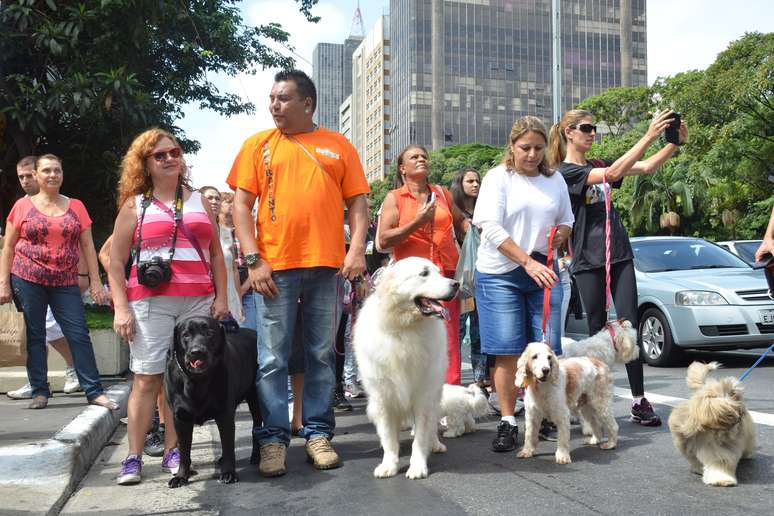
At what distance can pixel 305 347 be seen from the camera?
5125 mm

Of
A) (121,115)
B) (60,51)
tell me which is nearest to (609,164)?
(60,51)

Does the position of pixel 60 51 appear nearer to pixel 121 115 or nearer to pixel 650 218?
pixel 121 115

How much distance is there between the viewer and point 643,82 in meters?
127

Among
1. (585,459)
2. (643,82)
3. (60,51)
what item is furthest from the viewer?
(643,82)

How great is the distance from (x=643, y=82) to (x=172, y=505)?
133 metres

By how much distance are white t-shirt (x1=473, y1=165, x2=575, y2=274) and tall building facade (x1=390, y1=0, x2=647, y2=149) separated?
117 m

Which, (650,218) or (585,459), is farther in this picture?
(650,218)

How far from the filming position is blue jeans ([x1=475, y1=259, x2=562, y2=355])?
5.19 m

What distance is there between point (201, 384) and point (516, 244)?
2.18 meters

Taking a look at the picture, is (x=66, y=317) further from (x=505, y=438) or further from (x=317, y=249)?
(x=505, y=438)

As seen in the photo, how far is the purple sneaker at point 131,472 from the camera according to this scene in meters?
4.53

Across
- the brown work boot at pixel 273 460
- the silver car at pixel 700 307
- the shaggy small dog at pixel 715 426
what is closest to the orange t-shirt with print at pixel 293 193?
the brown work boot at pixel 273 460

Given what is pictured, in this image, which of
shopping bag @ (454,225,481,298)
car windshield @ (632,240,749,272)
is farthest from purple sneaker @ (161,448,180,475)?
car windshield @ (632,240,749,272)

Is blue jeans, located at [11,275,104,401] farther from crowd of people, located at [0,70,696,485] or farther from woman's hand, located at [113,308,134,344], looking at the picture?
woman's hand, located at [113,308,134,344]
